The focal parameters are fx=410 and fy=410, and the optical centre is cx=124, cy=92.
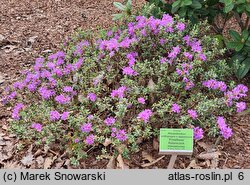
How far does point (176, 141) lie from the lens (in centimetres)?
258

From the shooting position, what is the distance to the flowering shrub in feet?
9.16

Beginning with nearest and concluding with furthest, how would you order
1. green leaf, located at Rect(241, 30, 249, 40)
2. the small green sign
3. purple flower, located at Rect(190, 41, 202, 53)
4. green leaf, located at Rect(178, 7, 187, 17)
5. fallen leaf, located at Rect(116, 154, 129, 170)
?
the small green sign, fallen leaf, located at Rect(116, 154, 129, 170), purple flower, located at Rect(190, 41, 202, 53), green leaf, located at Rect(241, 30, 249, 40), green leaf, located at Rect(178, 7, 187, 17)

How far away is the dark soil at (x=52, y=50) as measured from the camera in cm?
288

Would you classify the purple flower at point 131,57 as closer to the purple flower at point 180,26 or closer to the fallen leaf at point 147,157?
the purple flower at point 180,26

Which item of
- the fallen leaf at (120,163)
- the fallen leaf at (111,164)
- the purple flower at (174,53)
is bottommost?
the fallen leaf at (111,164)

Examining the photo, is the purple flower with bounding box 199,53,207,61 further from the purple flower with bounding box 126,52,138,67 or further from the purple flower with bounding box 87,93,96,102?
the purple flower with bounding box 87,93,96,102

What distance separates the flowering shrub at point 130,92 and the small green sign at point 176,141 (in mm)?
175

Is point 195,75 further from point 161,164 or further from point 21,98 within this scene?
point 21,98

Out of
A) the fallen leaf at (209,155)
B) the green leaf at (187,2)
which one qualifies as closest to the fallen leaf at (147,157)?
the fallen leaf at (209,155)

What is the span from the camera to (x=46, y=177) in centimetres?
274

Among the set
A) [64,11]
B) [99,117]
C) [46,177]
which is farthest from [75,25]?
[46,177]

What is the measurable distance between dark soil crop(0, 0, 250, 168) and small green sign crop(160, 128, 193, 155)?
320mm

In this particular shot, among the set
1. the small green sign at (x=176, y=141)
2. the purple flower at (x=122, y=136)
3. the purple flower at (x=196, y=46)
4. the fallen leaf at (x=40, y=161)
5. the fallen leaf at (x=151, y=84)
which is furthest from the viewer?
the purple flower at (x=196, y=46)

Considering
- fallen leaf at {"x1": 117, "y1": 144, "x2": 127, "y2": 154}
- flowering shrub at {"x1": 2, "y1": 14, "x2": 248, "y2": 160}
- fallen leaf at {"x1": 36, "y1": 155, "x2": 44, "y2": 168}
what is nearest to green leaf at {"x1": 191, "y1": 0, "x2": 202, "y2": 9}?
flowering shrub at {"x1": 2, "y1": 14, "x2": 248, "y2": 160}
